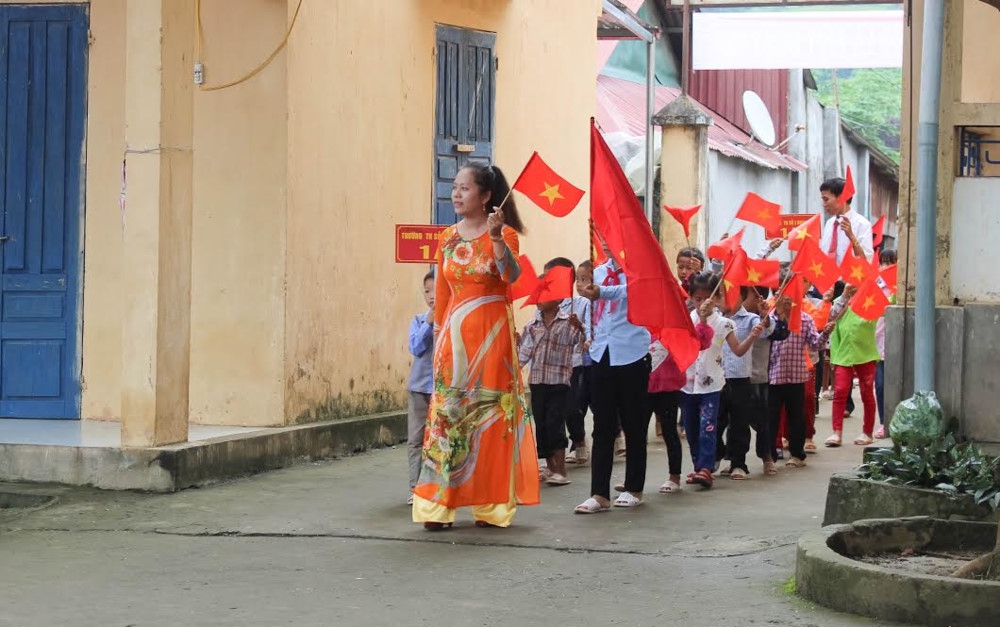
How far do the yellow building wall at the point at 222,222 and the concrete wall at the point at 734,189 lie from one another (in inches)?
413

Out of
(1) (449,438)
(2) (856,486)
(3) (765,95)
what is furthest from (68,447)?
(3) (765,95)

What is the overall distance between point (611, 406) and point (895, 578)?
9.70ft

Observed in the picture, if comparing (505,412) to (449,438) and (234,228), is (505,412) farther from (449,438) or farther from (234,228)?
(234,228)

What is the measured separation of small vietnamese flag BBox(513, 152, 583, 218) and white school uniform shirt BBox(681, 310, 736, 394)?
1898 millimetres

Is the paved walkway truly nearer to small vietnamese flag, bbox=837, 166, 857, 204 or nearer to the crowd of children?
the crowd of children

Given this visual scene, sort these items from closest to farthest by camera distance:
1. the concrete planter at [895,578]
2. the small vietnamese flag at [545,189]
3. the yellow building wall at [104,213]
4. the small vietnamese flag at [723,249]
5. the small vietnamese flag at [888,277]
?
the concrete planter at [895,578] < the small vietnamese flag at [545,189] < the yellow building wall at [104,213] < the small vietnamese flag at [723,249] < the small vietnamese flag at [888,277]

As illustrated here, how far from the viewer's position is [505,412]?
7.75 meters

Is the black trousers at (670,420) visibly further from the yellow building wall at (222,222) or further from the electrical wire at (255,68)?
the electrical wire at (255,68)

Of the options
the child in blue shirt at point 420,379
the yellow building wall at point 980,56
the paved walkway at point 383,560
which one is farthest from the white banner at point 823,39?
the child in blue shirt at point 420,379

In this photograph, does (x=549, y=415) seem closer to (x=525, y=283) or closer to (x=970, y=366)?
(x=525, y=283)

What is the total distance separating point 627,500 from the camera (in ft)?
28.1

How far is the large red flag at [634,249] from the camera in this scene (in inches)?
324

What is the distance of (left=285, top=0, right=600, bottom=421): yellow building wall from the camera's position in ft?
35.5

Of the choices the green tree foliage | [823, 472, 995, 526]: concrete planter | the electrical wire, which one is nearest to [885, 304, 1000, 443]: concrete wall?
[823, 472, 995, 526]: concrete planter
